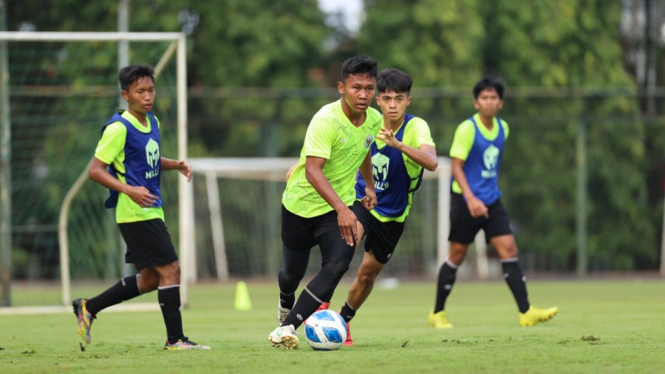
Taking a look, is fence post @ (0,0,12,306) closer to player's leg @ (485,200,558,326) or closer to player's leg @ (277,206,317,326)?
player's leg @ (485,200,558,326)

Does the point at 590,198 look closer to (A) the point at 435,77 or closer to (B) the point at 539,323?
(A) the point at 435,77

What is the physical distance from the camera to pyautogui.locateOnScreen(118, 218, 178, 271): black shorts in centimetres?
820

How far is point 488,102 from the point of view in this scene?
10484 mm

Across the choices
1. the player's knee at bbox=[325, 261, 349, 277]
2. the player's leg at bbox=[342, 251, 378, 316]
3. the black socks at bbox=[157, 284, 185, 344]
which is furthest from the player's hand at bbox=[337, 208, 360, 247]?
the black socks at bbox=[157, 284, 185, 344]

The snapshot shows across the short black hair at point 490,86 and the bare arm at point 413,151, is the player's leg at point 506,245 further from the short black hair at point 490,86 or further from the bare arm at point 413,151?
the bare arm at point 413,151

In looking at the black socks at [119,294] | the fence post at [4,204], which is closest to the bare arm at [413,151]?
the black socks at [119,294]

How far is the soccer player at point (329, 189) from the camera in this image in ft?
23.9

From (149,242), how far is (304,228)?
124 cm

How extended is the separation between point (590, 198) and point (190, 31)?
9075mm

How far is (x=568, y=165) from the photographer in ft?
78.0

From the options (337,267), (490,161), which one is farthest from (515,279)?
(337,267)

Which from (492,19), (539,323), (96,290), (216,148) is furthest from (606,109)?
(539,323)

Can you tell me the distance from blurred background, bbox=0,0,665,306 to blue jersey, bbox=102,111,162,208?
13667mm

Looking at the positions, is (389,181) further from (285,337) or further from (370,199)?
(285,337)
